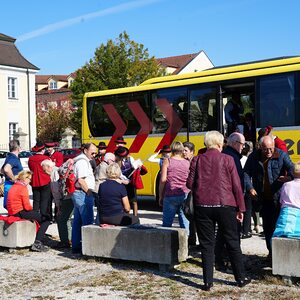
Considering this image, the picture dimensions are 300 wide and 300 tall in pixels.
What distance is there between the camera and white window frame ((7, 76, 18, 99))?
46.3m

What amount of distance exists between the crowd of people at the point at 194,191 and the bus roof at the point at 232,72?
2869 millimetres

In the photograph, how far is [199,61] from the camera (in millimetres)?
72375

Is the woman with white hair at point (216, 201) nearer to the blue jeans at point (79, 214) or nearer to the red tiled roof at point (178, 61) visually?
the blue jeans at point (79, 214)

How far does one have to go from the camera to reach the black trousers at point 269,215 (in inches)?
292

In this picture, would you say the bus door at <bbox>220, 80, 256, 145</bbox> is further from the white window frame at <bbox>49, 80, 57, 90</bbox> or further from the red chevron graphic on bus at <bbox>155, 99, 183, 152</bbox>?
the white window frame at <bbox>49, 80, 57, 90</bbox>

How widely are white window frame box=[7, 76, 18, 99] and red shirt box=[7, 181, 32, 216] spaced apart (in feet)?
126

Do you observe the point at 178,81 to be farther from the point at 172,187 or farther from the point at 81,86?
the point at 81,86

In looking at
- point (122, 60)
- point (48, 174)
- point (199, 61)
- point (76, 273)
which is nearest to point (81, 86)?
point (122, 60)

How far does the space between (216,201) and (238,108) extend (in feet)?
24.8

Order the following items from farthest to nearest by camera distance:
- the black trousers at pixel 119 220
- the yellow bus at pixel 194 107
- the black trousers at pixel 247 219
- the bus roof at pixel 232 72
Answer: the bus roof at pixel 232 72, the yellow bus at pixel 194 107, the black trousers at pixel 247 219, the black trousers at pixel 119 220

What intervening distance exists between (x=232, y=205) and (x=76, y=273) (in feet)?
8.21

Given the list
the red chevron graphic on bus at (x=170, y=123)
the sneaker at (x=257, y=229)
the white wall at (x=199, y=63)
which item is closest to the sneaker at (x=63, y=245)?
the sneaker at (x=257, y=229)

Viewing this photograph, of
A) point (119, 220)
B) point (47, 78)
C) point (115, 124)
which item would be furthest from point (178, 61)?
point (119, 220)

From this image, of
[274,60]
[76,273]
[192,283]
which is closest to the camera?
[192,283]
